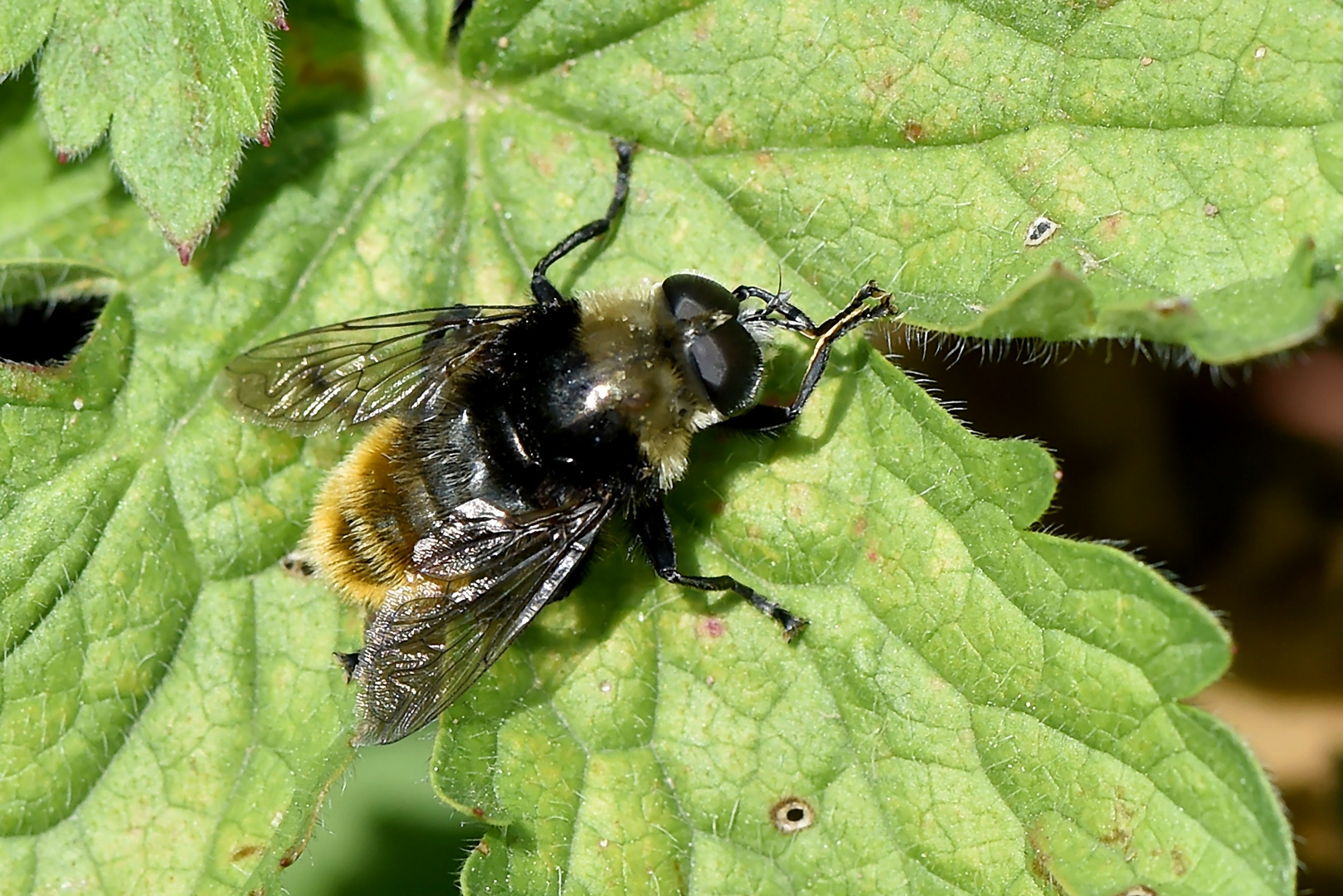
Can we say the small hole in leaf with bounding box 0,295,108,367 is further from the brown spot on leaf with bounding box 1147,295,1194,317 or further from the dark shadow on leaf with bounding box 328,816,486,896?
the brown spot on leaf with bounding box 1147,295,1194,317

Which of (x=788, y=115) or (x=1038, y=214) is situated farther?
(x=788, y=115)

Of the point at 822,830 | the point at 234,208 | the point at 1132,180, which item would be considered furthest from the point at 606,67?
the point at 822,830

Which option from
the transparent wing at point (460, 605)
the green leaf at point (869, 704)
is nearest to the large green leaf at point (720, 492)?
the green leaf at point (869, 704)

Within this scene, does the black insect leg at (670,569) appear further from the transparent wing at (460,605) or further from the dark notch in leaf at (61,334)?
the dark notch in leaf at (61,334)

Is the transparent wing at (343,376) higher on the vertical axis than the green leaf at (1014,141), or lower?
lower

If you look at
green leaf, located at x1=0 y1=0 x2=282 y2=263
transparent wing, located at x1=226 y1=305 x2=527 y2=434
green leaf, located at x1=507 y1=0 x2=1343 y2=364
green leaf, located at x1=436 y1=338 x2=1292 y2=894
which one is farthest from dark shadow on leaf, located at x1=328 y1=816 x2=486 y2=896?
green leaf, located at x1=507 y1=0 x2=1343 y2=364

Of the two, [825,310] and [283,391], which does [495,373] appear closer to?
[283,391]
